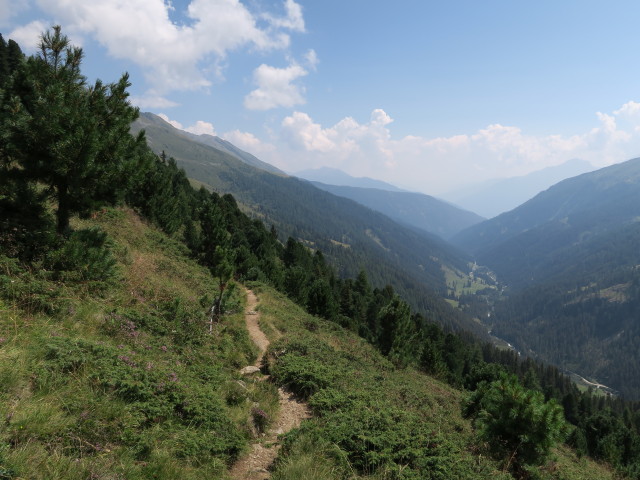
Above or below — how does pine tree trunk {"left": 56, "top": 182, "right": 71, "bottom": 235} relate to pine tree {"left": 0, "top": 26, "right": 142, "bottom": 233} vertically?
below

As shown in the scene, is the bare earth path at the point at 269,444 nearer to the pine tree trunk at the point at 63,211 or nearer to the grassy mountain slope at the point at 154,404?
the grassy mountain slope at the point at 154,404

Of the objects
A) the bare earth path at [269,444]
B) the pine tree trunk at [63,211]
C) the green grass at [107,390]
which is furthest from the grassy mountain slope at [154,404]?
the pine tree trunk at [63,211]

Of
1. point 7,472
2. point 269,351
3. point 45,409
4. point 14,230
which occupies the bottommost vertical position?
point 269,351

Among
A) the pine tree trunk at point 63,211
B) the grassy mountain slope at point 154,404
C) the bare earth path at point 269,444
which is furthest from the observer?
the pine tree trunk at point 63,211

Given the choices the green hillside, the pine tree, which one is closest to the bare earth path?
the green hillside

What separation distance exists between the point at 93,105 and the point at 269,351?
44.2 ft

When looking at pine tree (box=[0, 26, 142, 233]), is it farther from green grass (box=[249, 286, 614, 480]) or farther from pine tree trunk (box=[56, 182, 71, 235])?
green grass (box=[249, 286, 614, 480])

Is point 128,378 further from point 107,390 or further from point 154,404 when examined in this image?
point 154,404

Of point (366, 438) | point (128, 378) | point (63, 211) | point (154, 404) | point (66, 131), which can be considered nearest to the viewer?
point (154, 404)

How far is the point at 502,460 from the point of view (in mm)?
10297

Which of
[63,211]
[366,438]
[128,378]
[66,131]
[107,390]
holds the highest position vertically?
[66,131]

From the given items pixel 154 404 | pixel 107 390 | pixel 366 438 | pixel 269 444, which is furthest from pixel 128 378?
pixel 366 438

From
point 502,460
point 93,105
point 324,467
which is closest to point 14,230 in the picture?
point 93,105

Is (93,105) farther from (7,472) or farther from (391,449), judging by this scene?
(391,449)
